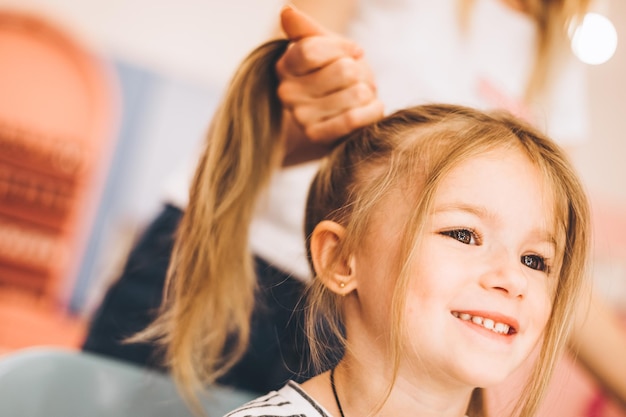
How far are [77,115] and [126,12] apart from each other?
20.2 inches

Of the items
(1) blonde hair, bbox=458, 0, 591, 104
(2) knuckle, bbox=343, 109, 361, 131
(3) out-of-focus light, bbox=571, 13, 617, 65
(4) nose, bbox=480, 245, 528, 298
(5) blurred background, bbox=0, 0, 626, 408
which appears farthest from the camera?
(5) blurred background, bbox=0, 0, 626, 408

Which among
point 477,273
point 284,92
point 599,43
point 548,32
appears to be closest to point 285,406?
point 477,273

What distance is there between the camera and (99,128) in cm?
272

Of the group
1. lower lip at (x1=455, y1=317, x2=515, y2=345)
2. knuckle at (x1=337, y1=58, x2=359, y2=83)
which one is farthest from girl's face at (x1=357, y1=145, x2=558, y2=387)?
knuckle at (x1=337, y1=58, x2=359, y2=83)

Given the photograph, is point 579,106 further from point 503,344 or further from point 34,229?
point 34,229

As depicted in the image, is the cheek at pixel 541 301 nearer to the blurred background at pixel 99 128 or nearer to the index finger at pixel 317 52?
the index finger at pixel 317 52

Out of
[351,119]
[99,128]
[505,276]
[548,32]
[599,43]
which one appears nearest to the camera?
[505,276]

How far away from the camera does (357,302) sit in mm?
591

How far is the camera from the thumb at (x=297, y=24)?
574 mm

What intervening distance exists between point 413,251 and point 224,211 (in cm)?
23

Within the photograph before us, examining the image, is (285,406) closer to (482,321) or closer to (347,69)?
(482,321)

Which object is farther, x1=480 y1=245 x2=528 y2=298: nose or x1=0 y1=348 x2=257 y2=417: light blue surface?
x1=0 y1=348 x2=257 y2=417: light blue surface

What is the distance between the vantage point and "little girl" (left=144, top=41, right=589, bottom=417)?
51 centimetres

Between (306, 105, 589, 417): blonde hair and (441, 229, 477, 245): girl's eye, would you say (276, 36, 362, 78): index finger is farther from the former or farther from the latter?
(441, 229, 477, 245): girl's eye
